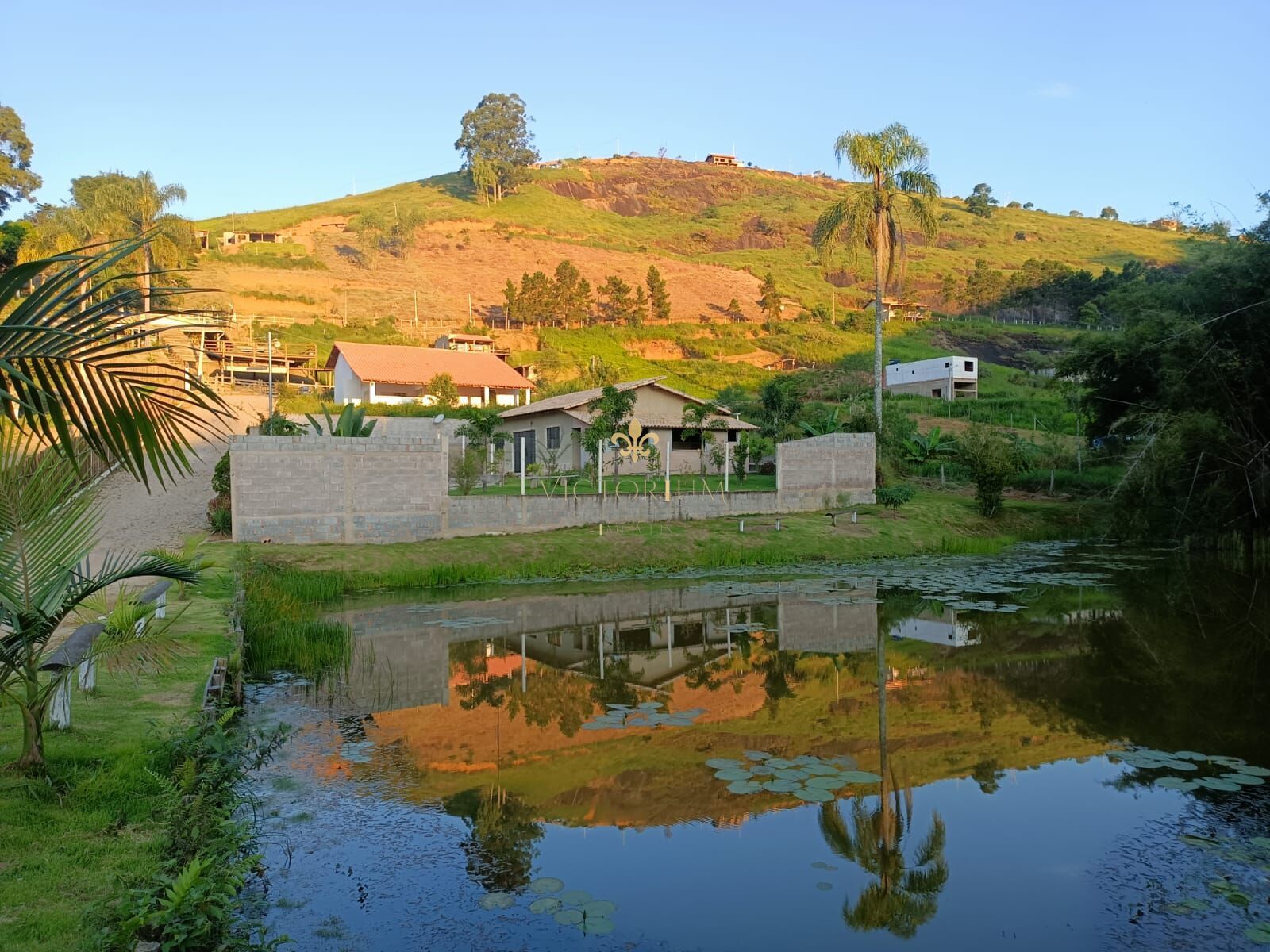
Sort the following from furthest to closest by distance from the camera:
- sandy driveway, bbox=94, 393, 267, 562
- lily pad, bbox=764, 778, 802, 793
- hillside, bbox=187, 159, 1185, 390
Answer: hillside, bbox=187, 159, 1185, 390 → sandy driveway, bbox=94, 393, 267, 562 → lily pad, bbox=764, 778, 802, 793

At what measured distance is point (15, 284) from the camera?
376 centimetres

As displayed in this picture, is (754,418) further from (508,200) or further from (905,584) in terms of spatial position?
(508,200)

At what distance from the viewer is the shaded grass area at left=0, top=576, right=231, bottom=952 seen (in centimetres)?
425

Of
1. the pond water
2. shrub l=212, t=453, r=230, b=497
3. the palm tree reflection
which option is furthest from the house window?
the palm tree reflection

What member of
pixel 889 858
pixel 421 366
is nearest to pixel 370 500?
pixel 889 858

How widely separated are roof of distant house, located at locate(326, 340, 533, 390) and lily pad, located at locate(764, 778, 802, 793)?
39.4m

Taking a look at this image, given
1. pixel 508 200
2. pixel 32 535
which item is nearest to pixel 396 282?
pixel 508 200

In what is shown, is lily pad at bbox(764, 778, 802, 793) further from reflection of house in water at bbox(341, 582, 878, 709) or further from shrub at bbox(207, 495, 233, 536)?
shrub at bbox(207, 495, 233, 536)

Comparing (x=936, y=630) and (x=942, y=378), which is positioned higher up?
(x=942, y=378)

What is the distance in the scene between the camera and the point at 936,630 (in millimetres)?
13398

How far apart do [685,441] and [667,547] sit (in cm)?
1515

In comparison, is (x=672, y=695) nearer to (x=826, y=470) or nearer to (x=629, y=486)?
(x=826, y=470)

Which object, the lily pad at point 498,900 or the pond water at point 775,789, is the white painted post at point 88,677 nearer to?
the pond water at point 775,789

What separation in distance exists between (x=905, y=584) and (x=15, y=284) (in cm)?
1636
